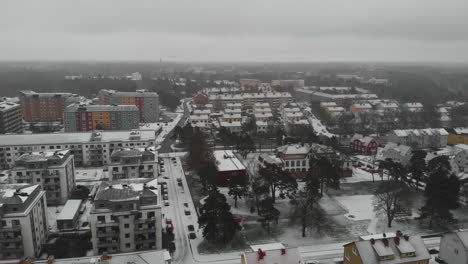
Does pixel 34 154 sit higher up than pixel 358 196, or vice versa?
pixel 34 154

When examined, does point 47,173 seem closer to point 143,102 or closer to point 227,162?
point 227,162

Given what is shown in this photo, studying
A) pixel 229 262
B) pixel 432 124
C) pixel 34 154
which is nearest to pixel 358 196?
pixel 229 262

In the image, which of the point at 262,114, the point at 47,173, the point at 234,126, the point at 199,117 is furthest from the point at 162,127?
the point at 47,173

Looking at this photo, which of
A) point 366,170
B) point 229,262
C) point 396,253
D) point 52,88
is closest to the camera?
point 396,253

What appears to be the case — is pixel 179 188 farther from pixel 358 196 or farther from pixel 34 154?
pixel 358 196

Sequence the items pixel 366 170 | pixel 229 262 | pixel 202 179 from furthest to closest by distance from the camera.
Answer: pixel 366 170 < pixel 202 179 < pixel 229 262

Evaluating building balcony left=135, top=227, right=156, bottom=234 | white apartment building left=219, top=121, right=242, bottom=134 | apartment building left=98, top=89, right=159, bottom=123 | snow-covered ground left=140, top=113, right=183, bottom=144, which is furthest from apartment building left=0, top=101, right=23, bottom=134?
building balcony left=135, top=227, right=156, bottom=234
